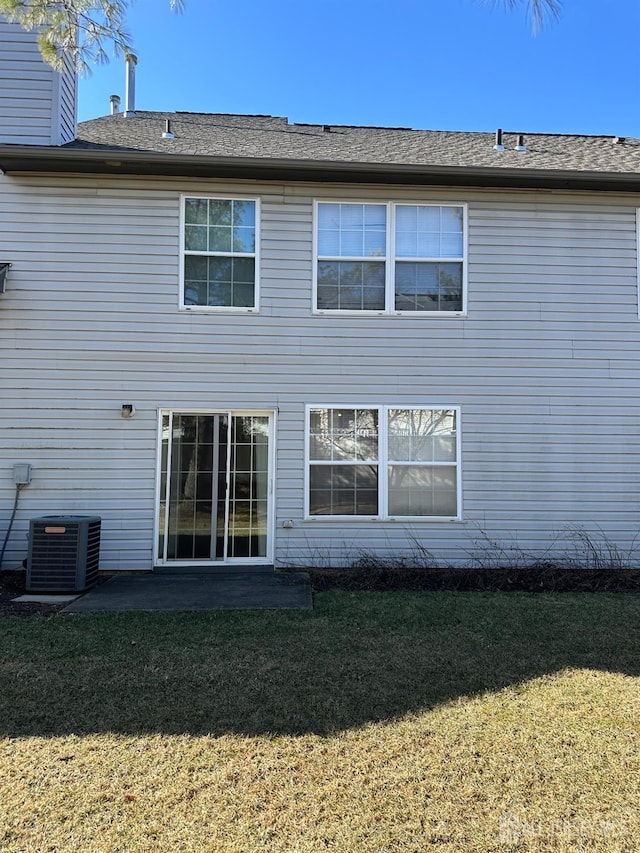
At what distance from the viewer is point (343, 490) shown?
7.00 metres

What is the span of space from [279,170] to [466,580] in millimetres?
5555

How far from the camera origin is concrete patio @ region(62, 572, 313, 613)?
5.34 metres

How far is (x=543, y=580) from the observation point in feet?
21.3

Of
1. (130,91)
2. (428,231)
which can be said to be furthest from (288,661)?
(130,91)

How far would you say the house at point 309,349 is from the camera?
6.82m

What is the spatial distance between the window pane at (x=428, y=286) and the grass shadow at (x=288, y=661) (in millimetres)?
3778

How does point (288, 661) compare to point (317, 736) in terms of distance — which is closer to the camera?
point (317, 736)

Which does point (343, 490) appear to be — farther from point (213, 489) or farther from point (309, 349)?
point (309, 349)

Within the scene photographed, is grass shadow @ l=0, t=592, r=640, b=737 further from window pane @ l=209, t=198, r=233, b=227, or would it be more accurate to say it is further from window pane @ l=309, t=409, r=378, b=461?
window pane @ l=209, t=198, r=233, b=227

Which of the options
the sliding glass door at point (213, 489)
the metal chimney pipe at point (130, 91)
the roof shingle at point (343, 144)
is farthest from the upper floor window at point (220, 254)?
the metal chimney pipe at point (130, 91)

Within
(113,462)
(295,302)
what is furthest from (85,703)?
(295,302)

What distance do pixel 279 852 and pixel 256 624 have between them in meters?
2.70

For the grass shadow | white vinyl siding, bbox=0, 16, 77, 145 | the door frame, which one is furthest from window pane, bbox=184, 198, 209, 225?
the grass shadow

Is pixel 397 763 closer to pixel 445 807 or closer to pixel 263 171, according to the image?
pixel 445 807
